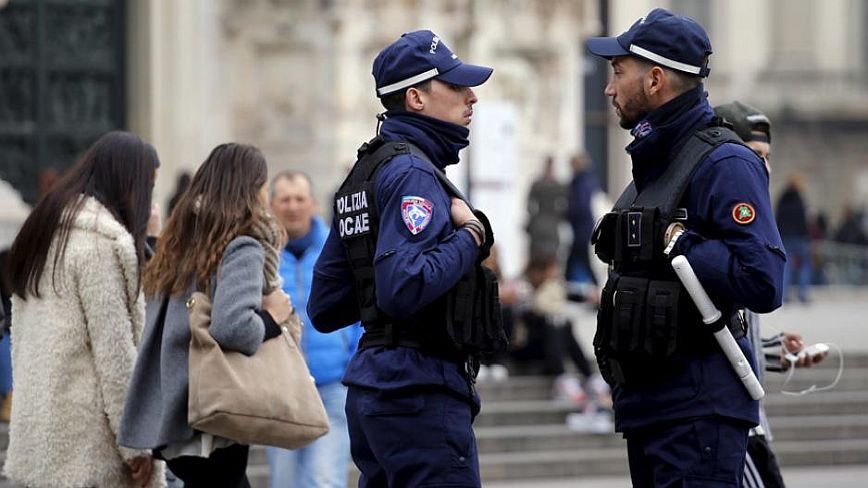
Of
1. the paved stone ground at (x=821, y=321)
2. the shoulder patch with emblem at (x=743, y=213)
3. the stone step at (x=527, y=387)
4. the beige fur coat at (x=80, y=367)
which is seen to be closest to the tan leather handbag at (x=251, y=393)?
the beige fur coat at (x=80, y=367)

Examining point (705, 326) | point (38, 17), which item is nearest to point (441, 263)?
point (705, 326)

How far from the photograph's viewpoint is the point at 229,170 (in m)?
6.57

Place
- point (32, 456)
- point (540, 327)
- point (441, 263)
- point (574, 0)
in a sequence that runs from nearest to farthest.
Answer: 1. point (441, 263)
2. point (32, 456)
3. point (540, 327)
4. point (574, 0)

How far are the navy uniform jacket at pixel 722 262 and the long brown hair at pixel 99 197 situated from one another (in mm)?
2112

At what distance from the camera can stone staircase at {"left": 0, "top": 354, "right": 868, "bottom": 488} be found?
40.3ft

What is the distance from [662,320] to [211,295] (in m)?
1.86

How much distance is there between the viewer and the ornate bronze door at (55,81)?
15664 millimetres

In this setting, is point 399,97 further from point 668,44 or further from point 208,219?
point 208,219

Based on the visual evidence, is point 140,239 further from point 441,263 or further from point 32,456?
point 441,263

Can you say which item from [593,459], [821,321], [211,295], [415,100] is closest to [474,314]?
[415,100]

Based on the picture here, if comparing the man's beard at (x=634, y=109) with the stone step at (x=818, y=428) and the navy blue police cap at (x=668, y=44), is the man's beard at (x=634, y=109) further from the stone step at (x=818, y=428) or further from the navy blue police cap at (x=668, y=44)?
the stone step at (x=818, y=428)

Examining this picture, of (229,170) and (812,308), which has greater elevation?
(229,170)

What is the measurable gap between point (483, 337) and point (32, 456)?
204 cm

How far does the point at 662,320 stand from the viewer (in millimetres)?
5164
